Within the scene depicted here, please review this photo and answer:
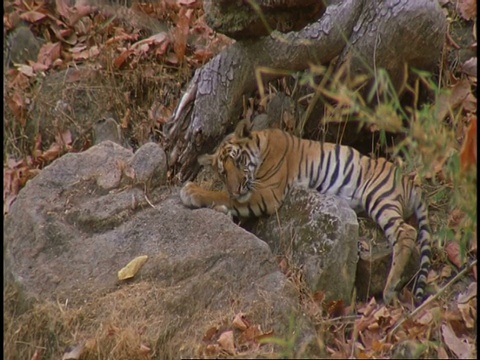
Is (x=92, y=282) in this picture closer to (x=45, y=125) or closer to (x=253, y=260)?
(x=253, y=260)

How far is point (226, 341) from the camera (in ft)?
15.2

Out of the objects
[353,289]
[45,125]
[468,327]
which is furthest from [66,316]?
[45,125]

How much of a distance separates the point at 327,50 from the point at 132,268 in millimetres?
1998

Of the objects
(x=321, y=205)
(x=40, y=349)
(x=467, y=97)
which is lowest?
(x=40, y=349)

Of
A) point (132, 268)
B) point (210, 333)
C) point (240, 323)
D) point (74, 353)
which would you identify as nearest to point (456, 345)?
point (240, 323)

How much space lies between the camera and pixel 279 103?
6594 mm

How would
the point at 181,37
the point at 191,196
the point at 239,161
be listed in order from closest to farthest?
the point at 191,196 → the point at 239,161 → the point at 181,37

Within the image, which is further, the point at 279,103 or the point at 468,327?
the point at 279,103

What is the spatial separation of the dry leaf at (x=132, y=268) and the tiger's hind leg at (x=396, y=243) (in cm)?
147

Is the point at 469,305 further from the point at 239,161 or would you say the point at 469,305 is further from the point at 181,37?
the point at 181,37

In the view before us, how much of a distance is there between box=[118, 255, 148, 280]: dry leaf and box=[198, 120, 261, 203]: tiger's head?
857mm

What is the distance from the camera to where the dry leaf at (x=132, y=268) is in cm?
509

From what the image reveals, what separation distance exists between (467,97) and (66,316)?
310 centimetres

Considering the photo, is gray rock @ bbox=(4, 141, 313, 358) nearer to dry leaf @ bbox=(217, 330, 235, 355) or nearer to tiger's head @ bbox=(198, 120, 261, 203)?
dry leaf @ bbox=(217, 330, 235, 355)
